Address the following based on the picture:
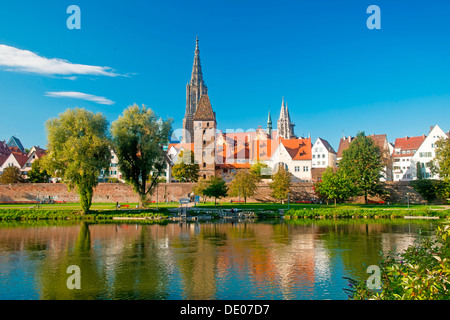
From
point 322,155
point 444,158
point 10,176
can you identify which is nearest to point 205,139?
point 322,155

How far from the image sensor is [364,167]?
6188 cm

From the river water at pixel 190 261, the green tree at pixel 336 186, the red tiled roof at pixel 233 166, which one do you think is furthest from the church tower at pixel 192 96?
the river water at pixel 190 261

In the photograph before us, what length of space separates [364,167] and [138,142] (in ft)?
123

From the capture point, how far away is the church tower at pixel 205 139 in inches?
3012

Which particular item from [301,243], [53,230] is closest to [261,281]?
[301,243]

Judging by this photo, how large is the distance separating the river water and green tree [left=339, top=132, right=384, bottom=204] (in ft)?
90.2

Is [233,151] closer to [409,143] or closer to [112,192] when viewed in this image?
[112,192]

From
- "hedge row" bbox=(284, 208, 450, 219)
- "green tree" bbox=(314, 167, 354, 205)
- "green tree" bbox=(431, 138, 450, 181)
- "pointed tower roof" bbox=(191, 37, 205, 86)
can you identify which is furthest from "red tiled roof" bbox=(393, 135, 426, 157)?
"pointed tower roof" bbox=(191, 37, 205, 86)

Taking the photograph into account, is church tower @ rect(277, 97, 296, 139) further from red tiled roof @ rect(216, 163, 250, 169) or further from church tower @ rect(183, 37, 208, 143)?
red tiled roof @ rect(216, 163, 250, 169)

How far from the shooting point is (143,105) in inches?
1912

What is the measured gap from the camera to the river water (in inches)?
588

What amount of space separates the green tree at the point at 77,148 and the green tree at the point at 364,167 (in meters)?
39.6

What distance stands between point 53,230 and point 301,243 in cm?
2298
